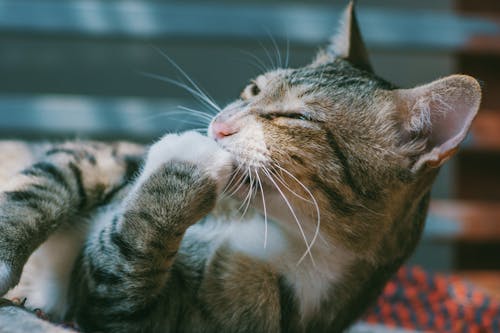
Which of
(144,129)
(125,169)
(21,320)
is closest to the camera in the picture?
(21,320)

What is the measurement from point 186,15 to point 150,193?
5.07 ft

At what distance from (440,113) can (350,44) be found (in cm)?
39

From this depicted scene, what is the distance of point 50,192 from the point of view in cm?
113

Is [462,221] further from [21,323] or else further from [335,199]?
[21,323]

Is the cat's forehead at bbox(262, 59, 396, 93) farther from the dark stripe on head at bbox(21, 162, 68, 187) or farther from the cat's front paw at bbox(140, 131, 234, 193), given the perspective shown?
the dark stripe on head at bbox(21, 162, 68, 187)

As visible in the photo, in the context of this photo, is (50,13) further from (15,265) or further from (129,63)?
(15,265)

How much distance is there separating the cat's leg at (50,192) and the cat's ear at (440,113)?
2.02 ft

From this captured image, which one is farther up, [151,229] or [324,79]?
[324,79]

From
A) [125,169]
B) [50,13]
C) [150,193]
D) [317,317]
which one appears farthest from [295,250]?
[50,13]

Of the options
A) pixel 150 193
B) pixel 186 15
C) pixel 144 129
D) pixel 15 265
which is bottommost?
pixel 144 129

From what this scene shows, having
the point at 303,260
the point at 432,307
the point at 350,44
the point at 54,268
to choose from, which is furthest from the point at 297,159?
the point at 432,307

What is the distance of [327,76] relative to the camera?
1165 millimetres

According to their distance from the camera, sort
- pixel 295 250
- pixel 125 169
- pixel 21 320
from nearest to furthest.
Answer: pixel 21 320 < pixel 295 250 < pixel 125 169

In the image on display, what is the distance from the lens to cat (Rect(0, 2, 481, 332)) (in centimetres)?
98
